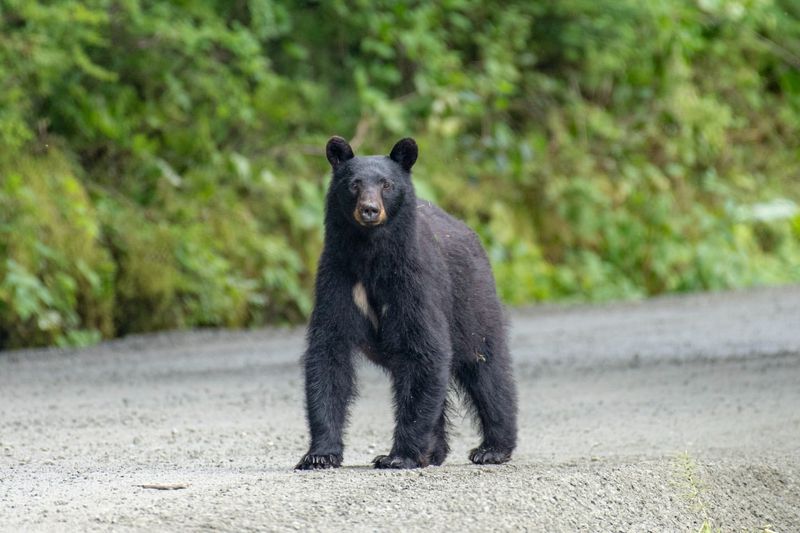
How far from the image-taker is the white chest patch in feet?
20.7

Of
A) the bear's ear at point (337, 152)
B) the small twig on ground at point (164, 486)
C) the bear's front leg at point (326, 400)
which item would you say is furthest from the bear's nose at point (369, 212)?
the small twig on ground at point (164, 486)

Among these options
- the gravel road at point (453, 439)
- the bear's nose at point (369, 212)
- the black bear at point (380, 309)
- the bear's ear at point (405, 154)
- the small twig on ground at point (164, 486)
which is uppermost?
the bear's ear at point (405, 154)

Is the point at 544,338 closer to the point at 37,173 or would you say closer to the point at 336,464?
the point at 37,173

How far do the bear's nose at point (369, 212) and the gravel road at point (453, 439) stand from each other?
1.13 m

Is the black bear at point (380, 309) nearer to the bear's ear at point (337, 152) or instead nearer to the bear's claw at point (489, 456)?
the bear's ear at point (337, 152)

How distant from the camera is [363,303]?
6.33m

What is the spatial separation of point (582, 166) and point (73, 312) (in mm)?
9423

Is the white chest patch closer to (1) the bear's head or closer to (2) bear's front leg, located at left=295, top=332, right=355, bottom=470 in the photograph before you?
(2) bear's front leg, located at left=295, top=332, right=355, bottom=470

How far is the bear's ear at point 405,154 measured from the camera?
650 centimetres

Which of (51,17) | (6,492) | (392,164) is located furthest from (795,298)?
(6,492)

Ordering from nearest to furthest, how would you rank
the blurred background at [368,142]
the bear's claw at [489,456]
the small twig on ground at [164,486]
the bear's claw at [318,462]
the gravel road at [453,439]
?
the gravel road at [453,439] → the small twig on ground at [164,486] → the bear's claw at [318,462] → the bear's claw at [489,456] → the blurred background at [368,142]

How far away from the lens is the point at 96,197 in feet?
48.2

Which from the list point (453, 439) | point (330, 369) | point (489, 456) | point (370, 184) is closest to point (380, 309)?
point (330, 369)

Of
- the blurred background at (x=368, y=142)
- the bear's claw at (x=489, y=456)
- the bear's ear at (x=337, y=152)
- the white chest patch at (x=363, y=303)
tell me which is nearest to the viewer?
the white chest patch at (x=363, y=303)
